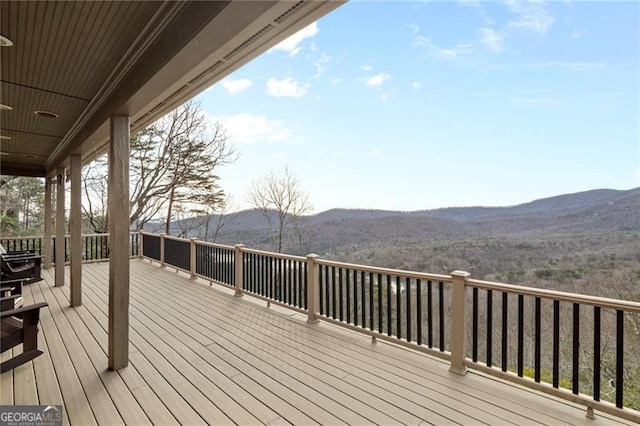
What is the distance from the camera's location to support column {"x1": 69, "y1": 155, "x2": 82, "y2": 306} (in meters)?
4.70

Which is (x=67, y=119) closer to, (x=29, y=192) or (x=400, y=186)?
(x=29, y=192)

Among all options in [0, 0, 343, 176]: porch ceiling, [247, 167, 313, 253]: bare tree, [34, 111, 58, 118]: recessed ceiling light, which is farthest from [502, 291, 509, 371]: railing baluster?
[247, 167, 313, 253]: bare tree

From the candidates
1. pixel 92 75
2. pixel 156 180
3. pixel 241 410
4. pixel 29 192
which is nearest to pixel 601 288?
pixel 241 410

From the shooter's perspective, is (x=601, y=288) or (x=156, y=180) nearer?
(x=601, y=288)

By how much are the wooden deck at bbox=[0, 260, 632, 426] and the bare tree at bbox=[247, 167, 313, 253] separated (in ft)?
37.2

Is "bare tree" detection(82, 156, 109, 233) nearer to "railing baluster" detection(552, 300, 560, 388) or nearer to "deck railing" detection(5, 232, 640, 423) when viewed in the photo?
"deck railing" detection(5, 232, 640, 423)

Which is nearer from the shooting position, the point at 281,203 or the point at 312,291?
the point at 312,291

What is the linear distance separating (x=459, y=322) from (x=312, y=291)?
6.43ft

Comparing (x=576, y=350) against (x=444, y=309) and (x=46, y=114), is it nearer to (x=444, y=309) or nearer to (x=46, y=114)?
(x=444, y=309)

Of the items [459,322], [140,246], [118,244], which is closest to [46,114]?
[118,244]

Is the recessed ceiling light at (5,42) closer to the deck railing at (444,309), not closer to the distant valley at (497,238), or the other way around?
the deck railing at (444,309)

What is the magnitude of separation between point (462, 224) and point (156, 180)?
15.1 metres

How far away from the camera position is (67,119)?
150 inches

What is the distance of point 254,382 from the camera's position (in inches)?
104
